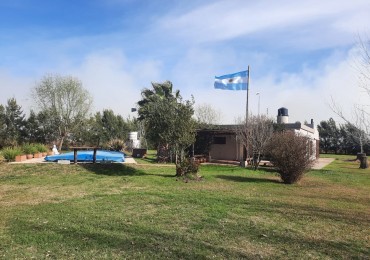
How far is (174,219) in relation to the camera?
7.26 metres

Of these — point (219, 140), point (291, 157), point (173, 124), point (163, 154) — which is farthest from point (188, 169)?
point (219, 140)

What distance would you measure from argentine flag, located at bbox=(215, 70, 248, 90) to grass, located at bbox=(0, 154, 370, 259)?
1098 cm

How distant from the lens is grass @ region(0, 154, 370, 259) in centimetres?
526

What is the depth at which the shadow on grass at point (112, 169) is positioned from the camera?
14.8 metres

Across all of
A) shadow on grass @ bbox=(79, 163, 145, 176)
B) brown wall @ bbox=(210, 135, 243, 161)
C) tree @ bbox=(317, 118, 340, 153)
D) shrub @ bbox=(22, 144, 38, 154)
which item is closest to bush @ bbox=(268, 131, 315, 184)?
shadow on grass @ bbox=(79, 163, 145, 176)

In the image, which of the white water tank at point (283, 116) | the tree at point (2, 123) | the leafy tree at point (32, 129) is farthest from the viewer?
the leafy tree at point (32, 129)

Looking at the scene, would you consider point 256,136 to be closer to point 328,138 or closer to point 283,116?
point 283,116

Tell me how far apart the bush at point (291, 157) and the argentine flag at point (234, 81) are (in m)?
8.61

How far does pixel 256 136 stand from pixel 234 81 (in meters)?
4.43

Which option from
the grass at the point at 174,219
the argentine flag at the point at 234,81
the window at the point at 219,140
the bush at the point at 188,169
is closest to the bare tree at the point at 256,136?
the argentine flag at the point at 234,81

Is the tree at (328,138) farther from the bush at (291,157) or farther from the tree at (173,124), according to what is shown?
the tree at (173,124)

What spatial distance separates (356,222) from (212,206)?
3.30 metres

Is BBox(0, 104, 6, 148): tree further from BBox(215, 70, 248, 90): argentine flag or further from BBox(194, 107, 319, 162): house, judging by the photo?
BBox(215, 70, 248, 90): argentine flag

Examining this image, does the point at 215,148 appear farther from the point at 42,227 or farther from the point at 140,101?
the point at 42,227
